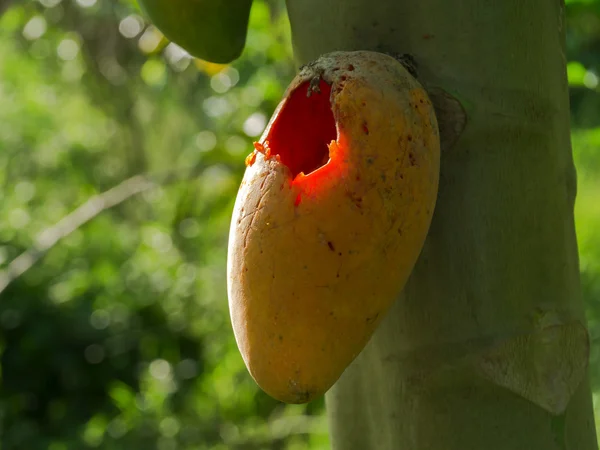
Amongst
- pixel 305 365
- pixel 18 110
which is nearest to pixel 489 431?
pixel 305 365

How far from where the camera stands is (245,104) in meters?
2.26

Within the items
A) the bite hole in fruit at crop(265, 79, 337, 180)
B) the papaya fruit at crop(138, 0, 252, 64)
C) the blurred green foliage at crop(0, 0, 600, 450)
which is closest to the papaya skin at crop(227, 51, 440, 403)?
the bite hole in fruit at crop(265, 79, 337, 180)

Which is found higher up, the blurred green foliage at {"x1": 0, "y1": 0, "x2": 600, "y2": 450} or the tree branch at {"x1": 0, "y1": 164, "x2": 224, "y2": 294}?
the tree branch at {"x1": 0, "y1": 164, "x2": 224, "y2": 294}

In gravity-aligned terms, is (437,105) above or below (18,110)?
above

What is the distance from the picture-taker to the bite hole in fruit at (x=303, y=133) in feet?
1.92

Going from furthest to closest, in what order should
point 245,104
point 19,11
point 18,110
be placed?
point 18,110 < point 19,11 < point 245,104

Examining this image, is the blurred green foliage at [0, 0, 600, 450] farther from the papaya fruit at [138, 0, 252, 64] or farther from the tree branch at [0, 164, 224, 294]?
the papaya fruit at [138, 0, 252, 64]

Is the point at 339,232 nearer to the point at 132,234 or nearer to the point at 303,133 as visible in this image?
the point at 303,133

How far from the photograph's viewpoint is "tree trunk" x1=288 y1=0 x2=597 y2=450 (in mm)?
577

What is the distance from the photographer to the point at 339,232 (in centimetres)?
52

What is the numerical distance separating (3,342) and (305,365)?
3.20 m

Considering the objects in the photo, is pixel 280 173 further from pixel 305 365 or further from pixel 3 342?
pixel 3 342

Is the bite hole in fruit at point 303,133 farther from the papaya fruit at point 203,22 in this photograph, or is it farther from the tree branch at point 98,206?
the tree branch at point 98,206

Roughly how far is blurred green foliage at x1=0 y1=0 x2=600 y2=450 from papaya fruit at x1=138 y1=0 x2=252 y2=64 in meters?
0.57
